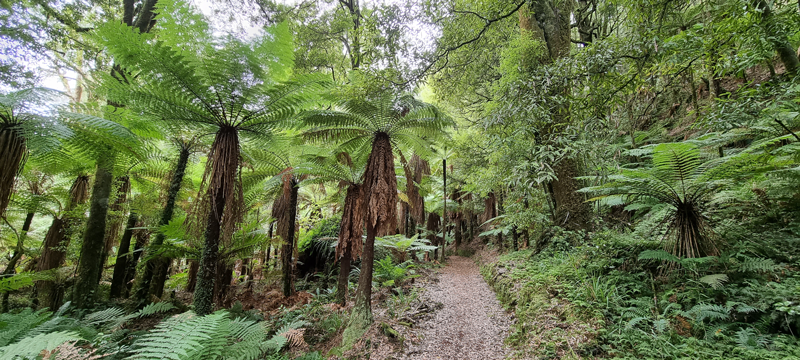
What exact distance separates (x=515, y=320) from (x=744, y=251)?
8.41ft

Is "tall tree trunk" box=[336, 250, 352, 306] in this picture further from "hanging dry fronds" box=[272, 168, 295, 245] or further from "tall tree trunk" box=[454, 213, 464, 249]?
"tall tree trunk" box=[454, 213, 464, 249]

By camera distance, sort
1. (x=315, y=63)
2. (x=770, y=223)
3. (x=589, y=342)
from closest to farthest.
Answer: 1. (x=589, y=342)
2. (x=770, y=223)
3. (x=315, y=63)

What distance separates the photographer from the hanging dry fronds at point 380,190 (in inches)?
154

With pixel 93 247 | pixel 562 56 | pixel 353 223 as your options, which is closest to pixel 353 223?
pixel 353 223

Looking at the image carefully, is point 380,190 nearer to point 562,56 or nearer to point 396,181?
point 396,181

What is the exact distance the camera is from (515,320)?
12.8 ft

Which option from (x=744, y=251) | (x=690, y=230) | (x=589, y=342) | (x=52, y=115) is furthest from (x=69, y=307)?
(x=744, y=251)

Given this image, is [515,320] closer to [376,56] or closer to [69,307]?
[376,56]

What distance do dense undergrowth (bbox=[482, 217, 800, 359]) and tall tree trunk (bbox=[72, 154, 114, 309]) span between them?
20.5 feet

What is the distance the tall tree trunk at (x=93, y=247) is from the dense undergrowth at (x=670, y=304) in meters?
6.24

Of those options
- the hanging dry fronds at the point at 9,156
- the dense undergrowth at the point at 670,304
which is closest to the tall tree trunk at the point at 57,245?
the hanging dry fronds at the point at 9,156

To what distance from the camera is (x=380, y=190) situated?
3.92 metres

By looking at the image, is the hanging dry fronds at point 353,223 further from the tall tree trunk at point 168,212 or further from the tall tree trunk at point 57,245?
the tall tree trunk at point 57,245

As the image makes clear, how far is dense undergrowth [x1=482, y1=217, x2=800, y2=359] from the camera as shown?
2098 mm
